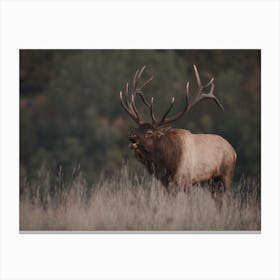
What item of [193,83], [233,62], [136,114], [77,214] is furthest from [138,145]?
[193,83]

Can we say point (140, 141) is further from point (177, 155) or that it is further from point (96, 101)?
point (96, 101)

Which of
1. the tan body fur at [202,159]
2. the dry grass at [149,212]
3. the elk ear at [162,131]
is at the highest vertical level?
the elk ear at [162,131]

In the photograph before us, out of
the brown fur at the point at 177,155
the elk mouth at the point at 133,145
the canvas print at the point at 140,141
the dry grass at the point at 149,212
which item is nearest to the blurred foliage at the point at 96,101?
the canvas print at the point at 140,141

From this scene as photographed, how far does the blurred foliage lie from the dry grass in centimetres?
425

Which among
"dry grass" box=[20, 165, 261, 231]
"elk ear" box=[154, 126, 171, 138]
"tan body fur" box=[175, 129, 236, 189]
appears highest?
"elk ear" box=[154, 126, 171, 138]

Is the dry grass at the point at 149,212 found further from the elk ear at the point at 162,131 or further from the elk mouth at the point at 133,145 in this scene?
the elk ear at the point at 162,131

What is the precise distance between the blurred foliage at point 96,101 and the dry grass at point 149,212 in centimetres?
425

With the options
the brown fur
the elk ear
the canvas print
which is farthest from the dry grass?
the elk ear

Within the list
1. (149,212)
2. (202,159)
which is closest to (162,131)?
(202,159)

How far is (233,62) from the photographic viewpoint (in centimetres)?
1327

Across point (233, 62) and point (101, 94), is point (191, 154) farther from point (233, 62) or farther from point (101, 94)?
point (101, 94)

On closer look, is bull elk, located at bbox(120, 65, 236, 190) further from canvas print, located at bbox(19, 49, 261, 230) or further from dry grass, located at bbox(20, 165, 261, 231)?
dry grass, located at bbox(20, 165, 261, 231)

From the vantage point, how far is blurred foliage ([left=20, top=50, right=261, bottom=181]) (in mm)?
13984

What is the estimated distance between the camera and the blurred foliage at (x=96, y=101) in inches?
551
